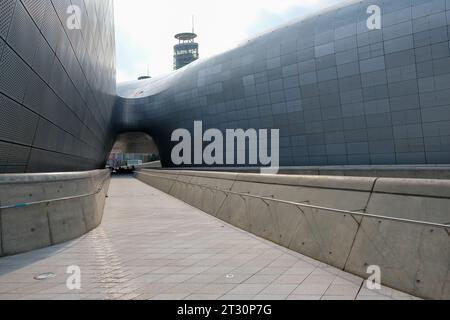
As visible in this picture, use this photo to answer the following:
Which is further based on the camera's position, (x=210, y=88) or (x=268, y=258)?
(x=210, y=88)

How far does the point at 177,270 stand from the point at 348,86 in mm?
26593

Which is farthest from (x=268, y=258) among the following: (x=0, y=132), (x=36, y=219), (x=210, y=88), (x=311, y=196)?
(x=210, y=88)

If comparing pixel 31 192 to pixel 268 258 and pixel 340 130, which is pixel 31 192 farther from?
pixel 340 130

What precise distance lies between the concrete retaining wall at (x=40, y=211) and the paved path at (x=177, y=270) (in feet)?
1.18

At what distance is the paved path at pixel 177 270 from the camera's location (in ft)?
17.2

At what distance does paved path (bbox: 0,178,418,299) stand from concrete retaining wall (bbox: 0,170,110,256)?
36cm

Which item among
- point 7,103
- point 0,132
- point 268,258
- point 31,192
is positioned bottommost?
point 268,258

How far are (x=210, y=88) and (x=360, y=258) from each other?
37.2 meters

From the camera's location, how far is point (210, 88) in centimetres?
4175

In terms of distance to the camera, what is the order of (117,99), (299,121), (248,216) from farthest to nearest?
(117,99), (299,121), (248,216)

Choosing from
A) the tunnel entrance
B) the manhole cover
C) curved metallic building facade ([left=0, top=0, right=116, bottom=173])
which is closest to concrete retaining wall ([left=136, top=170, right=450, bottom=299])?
the manhole cover

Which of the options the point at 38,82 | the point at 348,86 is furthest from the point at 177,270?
the point at 348,86

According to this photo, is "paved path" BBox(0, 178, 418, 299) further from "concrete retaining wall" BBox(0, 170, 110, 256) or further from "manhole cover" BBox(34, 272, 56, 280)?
"concrete retaining wall" BBox(0, 170, 110, 256)

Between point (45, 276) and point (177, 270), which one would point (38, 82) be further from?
point (177, 270)
